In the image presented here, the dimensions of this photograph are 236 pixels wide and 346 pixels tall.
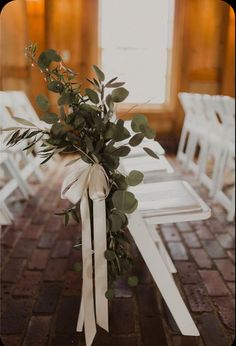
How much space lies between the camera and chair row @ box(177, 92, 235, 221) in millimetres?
3053

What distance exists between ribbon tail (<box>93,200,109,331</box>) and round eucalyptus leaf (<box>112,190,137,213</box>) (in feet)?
0.15

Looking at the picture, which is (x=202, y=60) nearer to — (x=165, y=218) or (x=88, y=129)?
(x=165, y=218)

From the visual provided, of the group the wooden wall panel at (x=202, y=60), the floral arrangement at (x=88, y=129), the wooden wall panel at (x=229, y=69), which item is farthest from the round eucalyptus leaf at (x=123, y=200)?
A: the wooden wall panel at (x=229, y=69)

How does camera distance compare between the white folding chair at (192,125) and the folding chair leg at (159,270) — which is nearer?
the folding chair leg at (159,270)

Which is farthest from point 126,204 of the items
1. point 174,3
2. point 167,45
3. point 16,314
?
point 16,314

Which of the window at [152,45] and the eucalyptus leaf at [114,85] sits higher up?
the window at [152,45]

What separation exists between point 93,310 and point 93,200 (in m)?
0.35


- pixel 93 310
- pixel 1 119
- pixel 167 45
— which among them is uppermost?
pixel 167 45

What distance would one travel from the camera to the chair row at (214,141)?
305cm

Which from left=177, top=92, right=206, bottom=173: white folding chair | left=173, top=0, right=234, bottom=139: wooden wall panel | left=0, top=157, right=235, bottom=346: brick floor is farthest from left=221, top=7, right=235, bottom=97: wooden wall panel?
left=0, top=157, right=235, bottom=346: brick floor

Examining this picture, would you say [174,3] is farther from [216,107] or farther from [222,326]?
[216,107]

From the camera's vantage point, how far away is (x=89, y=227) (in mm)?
1049

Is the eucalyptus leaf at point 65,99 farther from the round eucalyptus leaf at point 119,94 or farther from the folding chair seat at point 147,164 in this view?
the folding chair seat at point 147,164

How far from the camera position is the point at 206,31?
481cm
